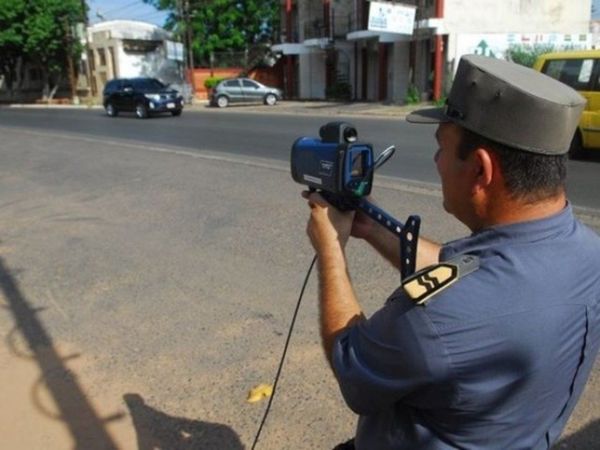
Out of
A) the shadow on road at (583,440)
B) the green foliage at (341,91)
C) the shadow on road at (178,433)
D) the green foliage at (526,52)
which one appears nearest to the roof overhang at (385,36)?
the green foliage at (341,91)

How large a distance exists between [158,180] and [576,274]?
8.38 metres

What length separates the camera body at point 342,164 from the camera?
5.38ft

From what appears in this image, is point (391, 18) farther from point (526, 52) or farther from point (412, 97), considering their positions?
point (526, 52)

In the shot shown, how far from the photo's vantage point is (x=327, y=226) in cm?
166

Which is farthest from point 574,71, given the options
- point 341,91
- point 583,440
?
point 341,91

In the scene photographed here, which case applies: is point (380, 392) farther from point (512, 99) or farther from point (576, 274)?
point (512, 99)

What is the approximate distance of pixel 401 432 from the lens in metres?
1.35

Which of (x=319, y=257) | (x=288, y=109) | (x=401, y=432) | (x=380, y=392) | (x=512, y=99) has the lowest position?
(x=288, y=109)

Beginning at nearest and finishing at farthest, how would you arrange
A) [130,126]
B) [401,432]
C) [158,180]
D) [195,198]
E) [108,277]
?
[401,432] → [108,277] → [195,198] → [158,180] → [130,126]

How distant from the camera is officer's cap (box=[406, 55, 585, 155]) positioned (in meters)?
1.21

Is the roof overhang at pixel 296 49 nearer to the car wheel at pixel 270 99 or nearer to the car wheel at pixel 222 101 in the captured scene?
the car wheel at pixel 270 99

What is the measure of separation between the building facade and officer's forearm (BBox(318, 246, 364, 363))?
25.1 m

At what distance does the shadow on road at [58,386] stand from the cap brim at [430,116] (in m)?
2.09

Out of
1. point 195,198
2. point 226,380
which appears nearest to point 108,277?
point 226,380
